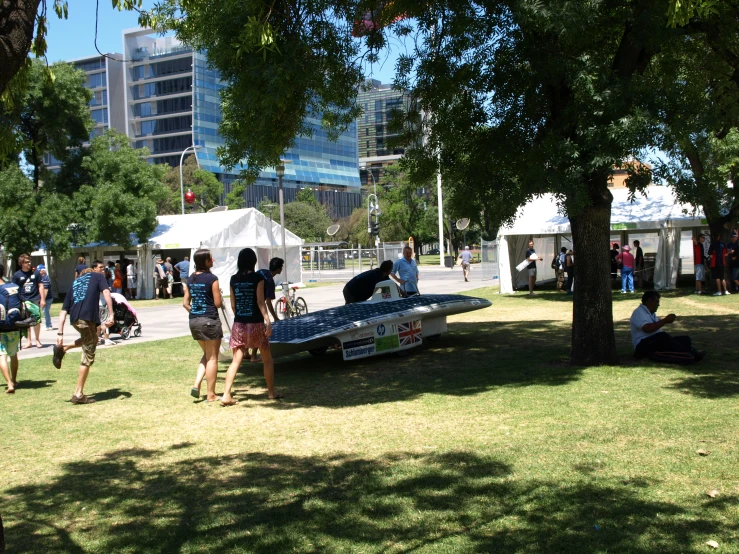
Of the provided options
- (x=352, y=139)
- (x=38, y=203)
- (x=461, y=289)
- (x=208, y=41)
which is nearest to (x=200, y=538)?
(x=208, y=41)

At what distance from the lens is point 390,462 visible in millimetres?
6031

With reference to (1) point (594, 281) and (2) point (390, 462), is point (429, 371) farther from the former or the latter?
(2) point (390, 462)

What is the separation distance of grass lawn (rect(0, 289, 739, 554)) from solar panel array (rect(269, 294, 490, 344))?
0.65 metres

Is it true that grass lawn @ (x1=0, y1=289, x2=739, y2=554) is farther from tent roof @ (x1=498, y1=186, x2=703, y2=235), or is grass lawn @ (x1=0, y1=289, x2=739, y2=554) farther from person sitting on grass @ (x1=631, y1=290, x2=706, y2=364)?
tent roof @ (x1=498, y1=186, x2=703, y2=235)

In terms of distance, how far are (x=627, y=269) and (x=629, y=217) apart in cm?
175

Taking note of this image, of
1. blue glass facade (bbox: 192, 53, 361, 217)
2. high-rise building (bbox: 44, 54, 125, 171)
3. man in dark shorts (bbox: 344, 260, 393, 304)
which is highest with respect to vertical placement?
high-rise building (bbox: 44, 54, 125, 171)

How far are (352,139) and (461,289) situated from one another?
3229 inches

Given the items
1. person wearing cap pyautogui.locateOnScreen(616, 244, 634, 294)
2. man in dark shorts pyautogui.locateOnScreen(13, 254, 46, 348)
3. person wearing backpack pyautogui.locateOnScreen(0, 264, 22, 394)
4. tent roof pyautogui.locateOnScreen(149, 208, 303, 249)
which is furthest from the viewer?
tent roof pyautogui.locateOnScreen(149, 208, 303, 249)

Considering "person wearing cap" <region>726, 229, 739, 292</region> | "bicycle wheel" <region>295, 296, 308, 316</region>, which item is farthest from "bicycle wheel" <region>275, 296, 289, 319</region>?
"person wearing cap" <region>726, 229, 739, 292</region>

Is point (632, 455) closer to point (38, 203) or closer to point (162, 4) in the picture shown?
point (162, 4)

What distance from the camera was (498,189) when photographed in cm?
1002

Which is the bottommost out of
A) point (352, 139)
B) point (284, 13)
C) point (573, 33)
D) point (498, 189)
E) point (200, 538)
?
point (200, 538)

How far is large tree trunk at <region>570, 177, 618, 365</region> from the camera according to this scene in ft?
33.2

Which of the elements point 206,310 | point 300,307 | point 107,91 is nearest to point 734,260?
point 300,307
